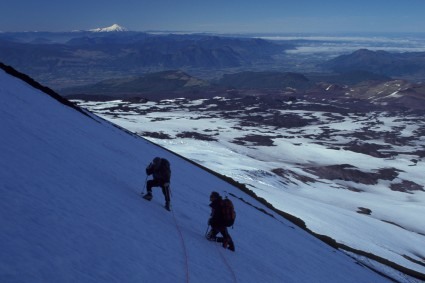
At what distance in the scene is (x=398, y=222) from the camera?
7369 centimetres

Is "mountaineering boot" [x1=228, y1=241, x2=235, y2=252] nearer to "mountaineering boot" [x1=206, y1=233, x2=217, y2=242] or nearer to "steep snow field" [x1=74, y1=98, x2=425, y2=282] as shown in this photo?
"mountaineering boot" [x1=206, y1=233, x2=217, y2=242]

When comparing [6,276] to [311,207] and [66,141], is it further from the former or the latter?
[311,207]

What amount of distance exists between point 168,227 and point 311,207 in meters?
48.4

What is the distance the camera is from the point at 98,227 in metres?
11.4

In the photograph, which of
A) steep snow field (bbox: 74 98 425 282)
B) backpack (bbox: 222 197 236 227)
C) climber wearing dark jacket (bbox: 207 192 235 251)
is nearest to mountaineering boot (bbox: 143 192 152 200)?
climber wearing dark jacket (bbox: 207 192 235 251)

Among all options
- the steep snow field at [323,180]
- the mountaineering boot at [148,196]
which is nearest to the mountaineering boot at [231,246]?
the mountaineering boot at [148,196]

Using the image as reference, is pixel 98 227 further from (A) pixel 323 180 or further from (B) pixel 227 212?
(A) pixel 323 180

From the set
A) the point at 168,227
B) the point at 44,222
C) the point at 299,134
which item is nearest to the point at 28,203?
the point at 44,222

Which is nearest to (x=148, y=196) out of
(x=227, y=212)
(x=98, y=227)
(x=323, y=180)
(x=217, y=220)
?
(x=217, y=220)

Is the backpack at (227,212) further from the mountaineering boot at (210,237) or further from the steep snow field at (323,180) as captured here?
the steep snow field at (323,180)

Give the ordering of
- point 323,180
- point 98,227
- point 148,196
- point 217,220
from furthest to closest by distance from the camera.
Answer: point 323,180, point 148,196, point 217,220, point 98,227

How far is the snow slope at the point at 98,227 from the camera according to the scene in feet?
28.6

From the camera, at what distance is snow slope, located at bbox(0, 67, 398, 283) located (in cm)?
873

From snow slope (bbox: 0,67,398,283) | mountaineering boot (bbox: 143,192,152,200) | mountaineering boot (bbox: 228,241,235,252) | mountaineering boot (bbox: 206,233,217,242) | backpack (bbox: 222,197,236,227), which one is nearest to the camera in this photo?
snow slope (bbox: 0,67,398,283)
